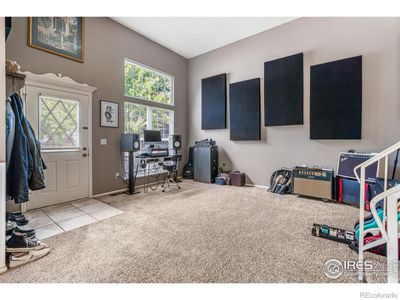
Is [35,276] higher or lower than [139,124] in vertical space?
lower

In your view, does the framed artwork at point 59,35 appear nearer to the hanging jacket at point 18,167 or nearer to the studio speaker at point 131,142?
the studio speaker at point 131,142

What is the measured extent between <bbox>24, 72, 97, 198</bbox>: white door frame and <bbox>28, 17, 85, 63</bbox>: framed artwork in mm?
448

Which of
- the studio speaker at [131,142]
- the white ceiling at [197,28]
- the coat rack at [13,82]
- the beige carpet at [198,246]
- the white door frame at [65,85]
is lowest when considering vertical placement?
the beige carpet at [198,246]

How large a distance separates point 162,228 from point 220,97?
12.5 feet

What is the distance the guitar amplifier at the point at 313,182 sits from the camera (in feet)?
11.5

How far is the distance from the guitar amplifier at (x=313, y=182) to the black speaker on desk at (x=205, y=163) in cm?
202

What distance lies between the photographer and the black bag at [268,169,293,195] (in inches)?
159

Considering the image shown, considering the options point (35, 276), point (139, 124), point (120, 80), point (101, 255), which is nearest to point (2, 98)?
point (35, 276)

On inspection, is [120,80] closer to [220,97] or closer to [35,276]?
[220,97]

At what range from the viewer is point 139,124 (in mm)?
4770

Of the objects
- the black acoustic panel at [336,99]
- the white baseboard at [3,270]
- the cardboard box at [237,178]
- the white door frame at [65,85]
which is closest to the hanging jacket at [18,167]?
the white baseboard at [3,270]

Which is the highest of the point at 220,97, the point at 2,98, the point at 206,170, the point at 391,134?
the point at 220,97

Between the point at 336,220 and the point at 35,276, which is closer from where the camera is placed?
the point at 35,276
